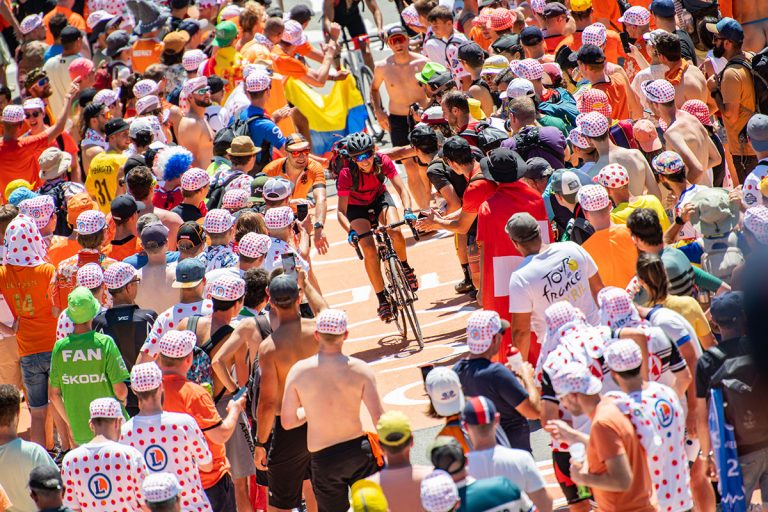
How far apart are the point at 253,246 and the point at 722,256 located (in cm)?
345

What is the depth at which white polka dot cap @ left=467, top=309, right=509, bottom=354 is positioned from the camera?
6.95 metres

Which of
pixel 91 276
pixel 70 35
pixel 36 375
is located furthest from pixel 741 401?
pixel 70 35

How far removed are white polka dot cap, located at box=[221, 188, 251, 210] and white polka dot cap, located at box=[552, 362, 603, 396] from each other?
5191 millimetres

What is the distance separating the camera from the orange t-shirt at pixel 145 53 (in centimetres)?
1852

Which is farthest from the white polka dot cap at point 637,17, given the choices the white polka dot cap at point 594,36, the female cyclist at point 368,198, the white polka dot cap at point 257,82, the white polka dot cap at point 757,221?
the white polka dot cap at point 757,221

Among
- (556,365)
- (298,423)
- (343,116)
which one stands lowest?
(343,116)

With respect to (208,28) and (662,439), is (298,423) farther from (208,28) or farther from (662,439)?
(208,28)

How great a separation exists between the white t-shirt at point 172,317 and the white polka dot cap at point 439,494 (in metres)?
3.50

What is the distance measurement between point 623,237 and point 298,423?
267 centimetres

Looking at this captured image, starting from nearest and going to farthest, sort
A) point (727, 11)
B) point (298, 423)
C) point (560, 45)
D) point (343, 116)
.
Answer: point (298, 423)
point (560, 45)
point (727, 11)
point (343, 116)

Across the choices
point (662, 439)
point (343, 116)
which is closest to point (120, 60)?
point (343, 116)

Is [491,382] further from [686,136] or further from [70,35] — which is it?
[70,35]

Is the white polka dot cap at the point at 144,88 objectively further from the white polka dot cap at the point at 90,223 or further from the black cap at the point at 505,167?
the black cap at the point at 505,167

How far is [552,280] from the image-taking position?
810 cm
